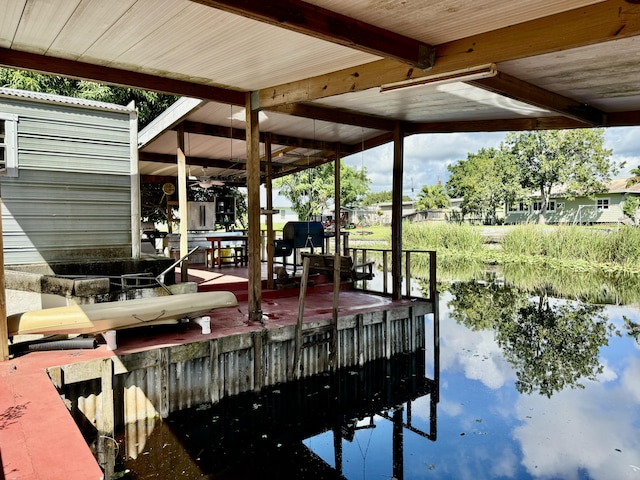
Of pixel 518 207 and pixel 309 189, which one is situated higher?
pixel 309 189

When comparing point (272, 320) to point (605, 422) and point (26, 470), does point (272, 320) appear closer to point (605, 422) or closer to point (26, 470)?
point (26, 470)

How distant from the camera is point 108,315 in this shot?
478 centimetres

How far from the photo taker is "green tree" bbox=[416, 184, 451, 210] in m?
42.8

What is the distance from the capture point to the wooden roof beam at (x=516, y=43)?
2.78 metres

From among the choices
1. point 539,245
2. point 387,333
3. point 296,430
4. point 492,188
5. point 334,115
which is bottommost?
point 296,430

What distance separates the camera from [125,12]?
314 cm

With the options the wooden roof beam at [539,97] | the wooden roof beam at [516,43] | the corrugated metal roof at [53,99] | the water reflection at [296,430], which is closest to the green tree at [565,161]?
the wooden roof beam at [539,97]

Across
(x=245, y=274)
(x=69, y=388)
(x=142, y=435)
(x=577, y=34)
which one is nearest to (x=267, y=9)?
(x=577, y=34)

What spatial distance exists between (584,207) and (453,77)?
28572 millimetres

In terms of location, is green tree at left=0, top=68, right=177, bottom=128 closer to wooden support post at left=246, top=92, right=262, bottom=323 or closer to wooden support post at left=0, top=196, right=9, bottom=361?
wooden support post at left=246, top=92, right=262, bottom=323

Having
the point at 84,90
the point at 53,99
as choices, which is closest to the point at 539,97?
the point at 53,99

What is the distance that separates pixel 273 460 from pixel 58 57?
4.49m

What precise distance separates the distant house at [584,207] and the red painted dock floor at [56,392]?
25080 mm

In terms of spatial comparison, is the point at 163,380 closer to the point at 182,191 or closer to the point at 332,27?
the point at 182,191
